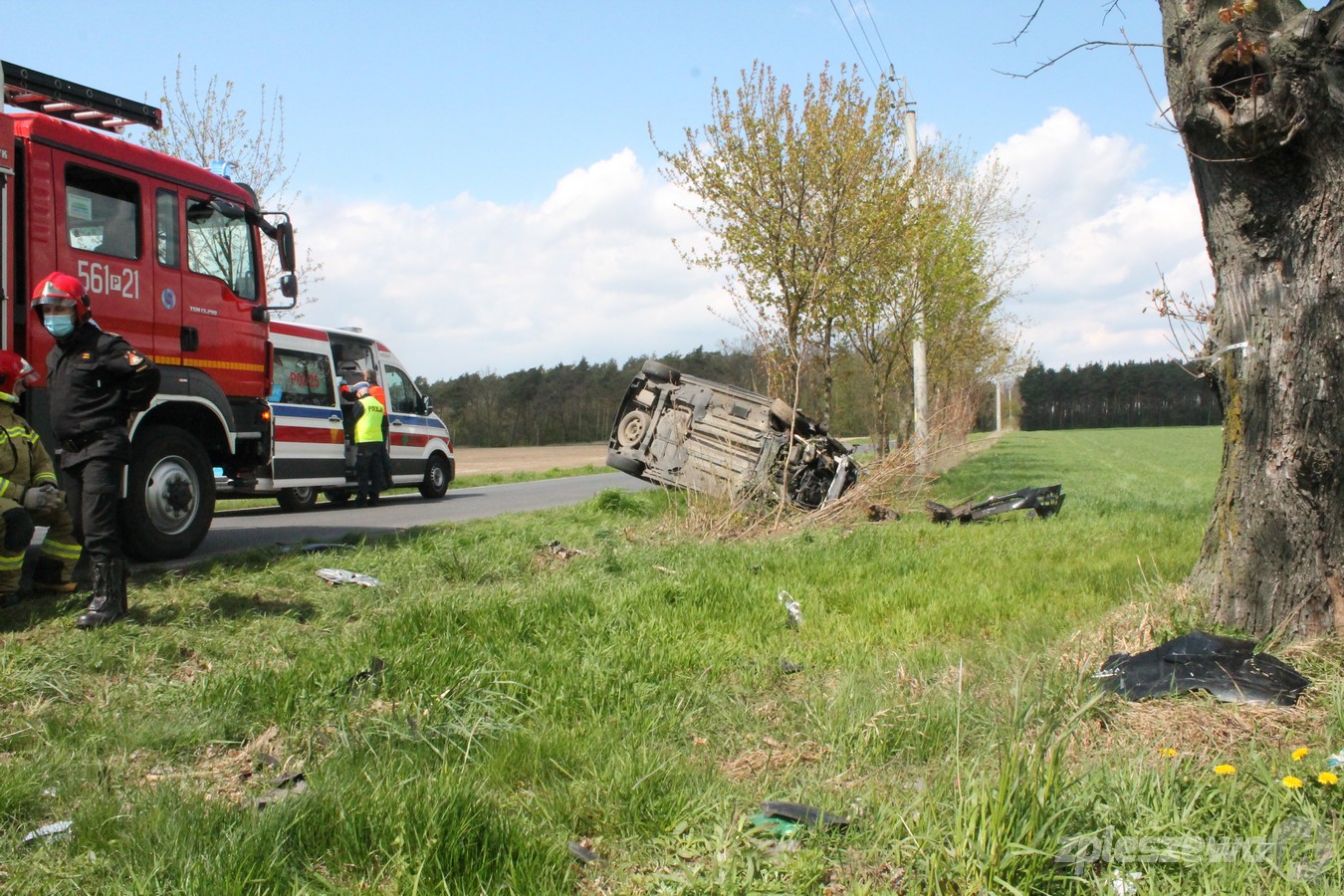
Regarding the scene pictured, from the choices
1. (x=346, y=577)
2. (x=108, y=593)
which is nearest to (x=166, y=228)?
(x=346, y=577)

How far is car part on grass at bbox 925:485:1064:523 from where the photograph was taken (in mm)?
11234

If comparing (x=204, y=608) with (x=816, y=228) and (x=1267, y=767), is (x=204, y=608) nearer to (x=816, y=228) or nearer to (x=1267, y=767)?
(x=1267, y=767)

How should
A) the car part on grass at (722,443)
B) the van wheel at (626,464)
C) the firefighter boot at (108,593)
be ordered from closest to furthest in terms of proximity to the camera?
the firefighter boot at (108,593) → the car part on grass at (722,443) → the van wheel at (626,464)

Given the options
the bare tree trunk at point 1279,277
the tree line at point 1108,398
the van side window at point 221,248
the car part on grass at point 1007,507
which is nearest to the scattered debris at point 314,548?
the van side window at point 221,248

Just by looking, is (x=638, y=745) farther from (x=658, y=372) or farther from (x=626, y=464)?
(x=658, y=372)

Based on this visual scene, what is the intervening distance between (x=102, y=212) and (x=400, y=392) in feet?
29.8

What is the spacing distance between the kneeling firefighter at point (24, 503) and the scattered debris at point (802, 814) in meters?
4.97

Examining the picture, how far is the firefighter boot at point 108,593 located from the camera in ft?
17.6

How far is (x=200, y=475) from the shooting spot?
791 centimetres

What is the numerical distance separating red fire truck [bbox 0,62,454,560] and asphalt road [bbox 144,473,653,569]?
78cm

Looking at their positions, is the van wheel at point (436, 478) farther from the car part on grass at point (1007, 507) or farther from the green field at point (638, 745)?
the green field at point (638, 745)

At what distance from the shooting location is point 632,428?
12.8 meters

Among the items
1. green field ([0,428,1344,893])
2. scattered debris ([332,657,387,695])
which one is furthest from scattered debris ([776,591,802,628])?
scattered debris ([332,657,387,695])

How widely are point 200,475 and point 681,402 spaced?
607 centimetres
